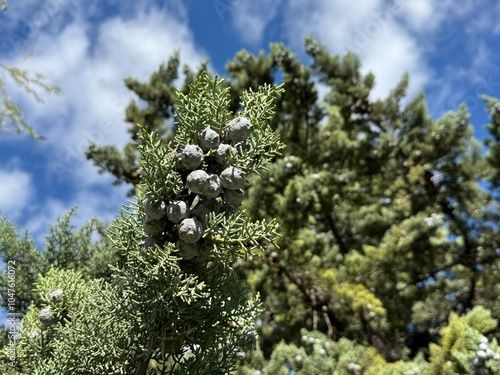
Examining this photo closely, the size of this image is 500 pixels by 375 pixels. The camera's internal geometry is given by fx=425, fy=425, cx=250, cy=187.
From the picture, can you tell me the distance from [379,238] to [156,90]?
11.0 ft

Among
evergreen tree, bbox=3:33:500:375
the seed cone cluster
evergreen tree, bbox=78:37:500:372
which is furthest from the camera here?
evergreen tree, bbox=78:37:500:372

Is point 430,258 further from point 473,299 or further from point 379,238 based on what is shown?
point 473,299

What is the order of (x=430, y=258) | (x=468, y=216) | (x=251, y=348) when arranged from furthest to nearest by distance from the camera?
(x=468, y=216) < (x=430, y=258) < (x=251, y=348)

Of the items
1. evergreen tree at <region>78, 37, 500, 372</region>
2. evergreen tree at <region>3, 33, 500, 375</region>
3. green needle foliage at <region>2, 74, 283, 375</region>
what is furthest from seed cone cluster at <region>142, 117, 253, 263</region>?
evergreen tree at <region>78, 37, 500, 372</region>

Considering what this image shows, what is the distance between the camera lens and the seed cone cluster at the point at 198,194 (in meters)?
1.02

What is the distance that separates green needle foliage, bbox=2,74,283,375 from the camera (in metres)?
1.04

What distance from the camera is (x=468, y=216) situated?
527 centimetres

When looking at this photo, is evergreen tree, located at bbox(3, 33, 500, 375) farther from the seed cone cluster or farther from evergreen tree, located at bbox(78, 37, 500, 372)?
the seed cone cluster

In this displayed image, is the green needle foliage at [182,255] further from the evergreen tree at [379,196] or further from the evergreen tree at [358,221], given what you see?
the evergreen tree at [379,196]

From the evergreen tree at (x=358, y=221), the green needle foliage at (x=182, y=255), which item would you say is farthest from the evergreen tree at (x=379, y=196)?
the green needle foliage at (x=182, y=255)

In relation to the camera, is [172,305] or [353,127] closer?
[172,305]

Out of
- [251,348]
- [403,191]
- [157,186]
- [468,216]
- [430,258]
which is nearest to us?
[157,186]

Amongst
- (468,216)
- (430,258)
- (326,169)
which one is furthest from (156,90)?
(468,216)

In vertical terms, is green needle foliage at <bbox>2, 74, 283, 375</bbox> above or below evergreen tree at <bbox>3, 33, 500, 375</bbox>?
below
